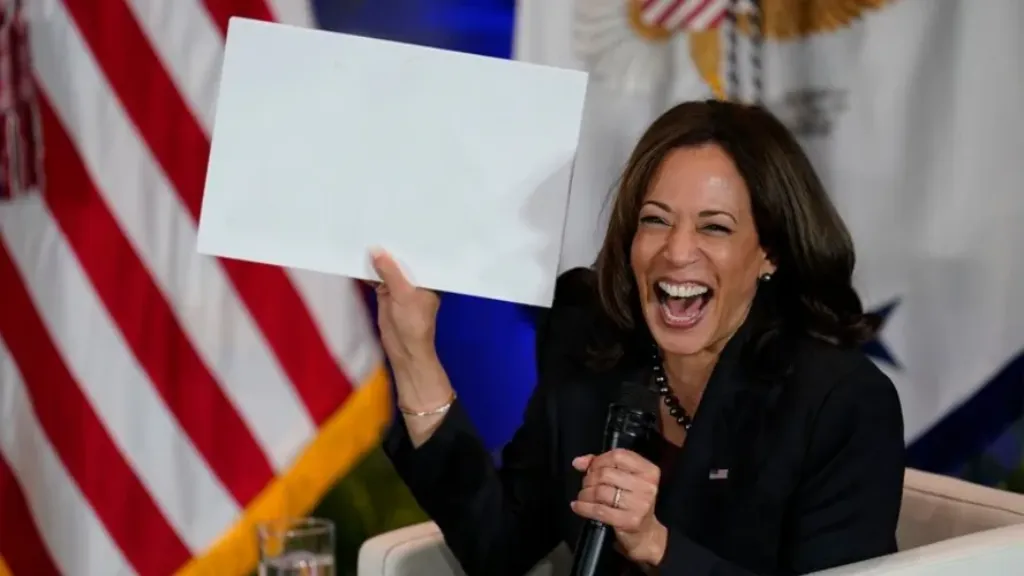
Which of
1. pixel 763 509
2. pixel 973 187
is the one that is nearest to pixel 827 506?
pixel 763 509

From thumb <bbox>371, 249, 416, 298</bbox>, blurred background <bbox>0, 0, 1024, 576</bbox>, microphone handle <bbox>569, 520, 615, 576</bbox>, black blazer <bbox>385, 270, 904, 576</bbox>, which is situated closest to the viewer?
microphone handle <bbox>569, 520, 615, 576</bbox>

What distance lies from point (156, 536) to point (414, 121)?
109 cm

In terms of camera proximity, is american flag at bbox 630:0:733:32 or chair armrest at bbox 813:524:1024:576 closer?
chair armrest at bbox 813:524:1024:576

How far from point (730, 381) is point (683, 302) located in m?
0.11

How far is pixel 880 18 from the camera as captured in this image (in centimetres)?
197

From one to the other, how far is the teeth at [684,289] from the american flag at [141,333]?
0.84m

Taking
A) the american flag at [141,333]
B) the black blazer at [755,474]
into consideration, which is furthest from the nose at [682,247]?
the american flag at [141,333]

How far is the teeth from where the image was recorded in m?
1.39

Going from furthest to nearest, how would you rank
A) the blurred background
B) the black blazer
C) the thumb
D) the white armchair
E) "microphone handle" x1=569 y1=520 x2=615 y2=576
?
1. the blurred background
2. the white armchair
3. the black blazer
4. the thumb
5. "microphone handle" x1=569 y1=520 x2=615 y2=576

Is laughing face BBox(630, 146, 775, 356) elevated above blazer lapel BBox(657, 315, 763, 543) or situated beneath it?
elevated above

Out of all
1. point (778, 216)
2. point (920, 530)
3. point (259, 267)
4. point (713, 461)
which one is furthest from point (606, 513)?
point (259, 267)

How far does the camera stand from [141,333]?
1983mm

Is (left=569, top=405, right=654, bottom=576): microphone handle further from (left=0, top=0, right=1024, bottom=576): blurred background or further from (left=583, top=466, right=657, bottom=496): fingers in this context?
(left=0, top=0, right=1024, bottom=576): blurred background

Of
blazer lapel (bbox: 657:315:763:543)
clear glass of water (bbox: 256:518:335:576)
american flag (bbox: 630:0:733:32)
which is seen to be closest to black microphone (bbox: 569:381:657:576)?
blazer lapel (bbox: 657:315:763:543)
